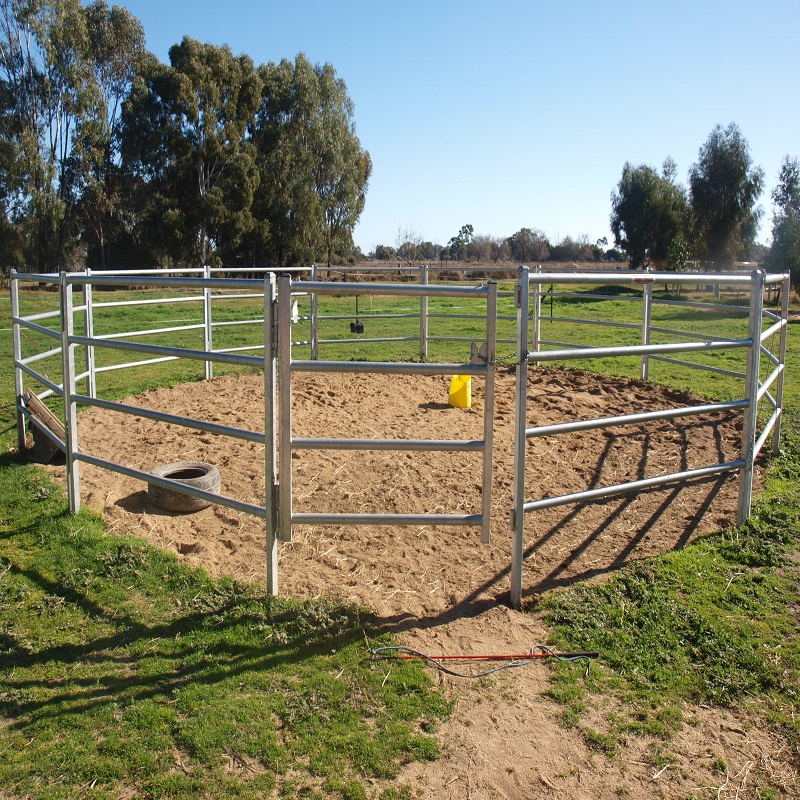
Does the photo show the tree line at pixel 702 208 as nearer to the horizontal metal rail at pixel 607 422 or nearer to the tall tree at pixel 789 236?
the tall tree at pixel 789 236

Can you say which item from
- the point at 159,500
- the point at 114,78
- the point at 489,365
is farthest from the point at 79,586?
the point at 114,78

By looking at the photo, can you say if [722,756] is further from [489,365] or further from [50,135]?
[50,135]

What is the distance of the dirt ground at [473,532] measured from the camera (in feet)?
7.94

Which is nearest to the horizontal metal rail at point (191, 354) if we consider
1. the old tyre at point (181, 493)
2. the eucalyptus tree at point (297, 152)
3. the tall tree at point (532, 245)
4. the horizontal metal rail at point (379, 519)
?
the horizontal metal rail at point (379, 519)

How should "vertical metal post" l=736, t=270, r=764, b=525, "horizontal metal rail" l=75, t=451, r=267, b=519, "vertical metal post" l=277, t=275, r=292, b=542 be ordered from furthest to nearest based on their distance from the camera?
"vertical metal post" l=736, t=270, r=764, b=525 < "horizontal metal rail" l=75, t=451, r=267, b=519 < "vertical metal post" l=277, t=275, r=292, b=542

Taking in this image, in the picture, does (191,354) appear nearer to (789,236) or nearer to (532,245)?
(789,236)

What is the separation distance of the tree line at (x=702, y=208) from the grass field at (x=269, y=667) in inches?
1168

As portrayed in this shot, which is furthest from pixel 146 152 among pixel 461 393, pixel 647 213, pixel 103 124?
pixel 461 393

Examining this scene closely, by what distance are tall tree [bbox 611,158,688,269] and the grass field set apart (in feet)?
126

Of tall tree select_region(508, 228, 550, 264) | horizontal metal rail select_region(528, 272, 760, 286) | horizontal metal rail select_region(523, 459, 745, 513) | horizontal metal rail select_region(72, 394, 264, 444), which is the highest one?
tall tree select_region(508, 228, 550, 264)

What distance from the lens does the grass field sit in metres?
2.37

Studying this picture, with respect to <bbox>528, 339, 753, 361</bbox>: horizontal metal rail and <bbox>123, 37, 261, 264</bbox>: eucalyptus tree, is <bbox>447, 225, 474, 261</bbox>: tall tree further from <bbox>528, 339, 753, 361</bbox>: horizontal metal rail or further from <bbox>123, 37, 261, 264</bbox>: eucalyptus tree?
<bbox>528, 339, 753, 361</bbox>: horizontal metal rail

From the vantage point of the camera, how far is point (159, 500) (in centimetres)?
475

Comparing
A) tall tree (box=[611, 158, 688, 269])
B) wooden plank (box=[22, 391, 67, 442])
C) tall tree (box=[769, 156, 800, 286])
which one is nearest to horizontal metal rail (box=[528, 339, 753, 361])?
wooden plank (box=[22, 391, 67, 442])
